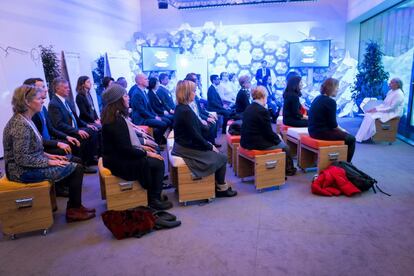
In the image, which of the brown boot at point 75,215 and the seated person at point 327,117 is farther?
the seated person at point 327,117

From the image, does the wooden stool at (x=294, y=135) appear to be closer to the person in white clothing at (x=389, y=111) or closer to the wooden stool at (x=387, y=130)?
the person in white clothing at (x=389, y=111)

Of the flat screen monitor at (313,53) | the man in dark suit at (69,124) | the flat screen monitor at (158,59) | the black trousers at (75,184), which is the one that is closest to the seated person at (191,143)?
the black trousers at (75,184)

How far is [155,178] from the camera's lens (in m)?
3.01

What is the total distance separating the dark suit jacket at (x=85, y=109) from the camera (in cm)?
455

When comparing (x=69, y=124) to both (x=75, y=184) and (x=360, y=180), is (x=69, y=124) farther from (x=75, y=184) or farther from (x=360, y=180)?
(x=360, y=180)

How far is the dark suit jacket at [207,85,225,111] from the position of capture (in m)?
6.29

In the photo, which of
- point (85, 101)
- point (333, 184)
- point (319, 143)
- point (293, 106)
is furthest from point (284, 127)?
point (85, 101)

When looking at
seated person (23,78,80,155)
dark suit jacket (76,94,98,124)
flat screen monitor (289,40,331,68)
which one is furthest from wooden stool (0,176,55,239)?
flat screen monitor (289,40,331,68)

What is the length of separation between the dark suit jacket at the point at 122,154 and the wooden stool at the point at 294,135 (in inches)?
84.5

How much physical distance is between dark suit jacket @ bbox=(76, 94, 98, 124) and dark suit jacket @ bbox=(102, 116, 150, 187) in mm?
1955

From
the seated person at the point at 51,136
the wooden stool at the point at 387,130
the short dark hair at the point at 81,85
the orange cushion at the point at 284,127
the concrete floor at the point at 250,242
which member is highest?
the short dark hair at the point at 81,85

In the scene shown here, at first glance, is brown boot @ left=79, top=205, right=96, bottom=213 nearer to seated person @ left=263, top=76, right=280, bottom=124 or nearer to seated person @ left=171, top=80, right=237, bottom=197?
seated person @ left=171, top=80, right=237, bottom=197

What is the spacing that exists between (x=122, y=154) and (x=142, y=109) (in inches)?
98.1

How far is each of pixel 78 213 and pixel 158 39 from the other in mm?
6832
